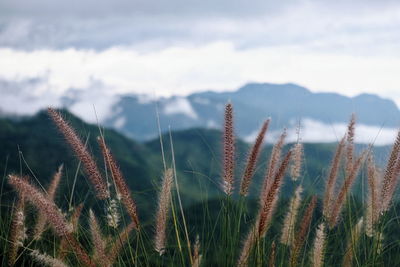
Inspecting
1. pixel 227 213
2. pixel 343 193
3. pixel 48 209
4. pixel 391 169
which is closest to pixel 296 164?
pixel 343 193

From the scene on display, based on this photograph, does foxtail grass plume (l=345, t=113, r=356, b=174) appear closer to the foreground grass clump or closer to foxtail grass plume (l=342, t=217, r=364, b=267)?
the foreground grass clump

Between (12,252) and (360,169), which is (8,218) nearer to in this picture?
(12,252)

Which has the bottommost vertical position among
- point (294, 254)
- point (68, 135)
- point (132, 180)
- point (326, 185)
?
point (132, 180)

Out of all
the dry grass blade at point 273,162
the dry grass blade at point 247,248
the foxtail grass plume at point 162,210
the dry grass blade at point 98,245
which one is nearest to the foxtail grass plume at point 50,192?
the dry grass blade at point 98,245

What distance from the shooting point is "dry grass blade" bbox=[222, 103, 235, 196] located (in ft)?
12.8

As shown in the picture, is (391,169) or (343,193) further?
(343,193)

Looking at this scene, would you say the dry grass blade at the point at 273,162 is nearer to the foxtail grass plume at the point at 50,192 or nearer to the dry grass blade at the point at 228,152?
the dry grass blade at the point at 228,152

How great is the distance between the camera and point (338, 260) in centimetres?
598

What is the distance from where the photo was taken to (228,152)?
12.9ft

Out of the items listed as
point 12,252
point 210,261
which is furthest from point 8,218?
point 210,261

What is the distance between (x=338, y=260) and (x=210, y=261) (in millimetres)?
1855

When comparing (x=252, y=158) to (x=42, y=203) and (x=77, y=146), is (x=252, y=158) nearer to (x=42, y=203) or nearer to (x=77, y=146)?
(x=77, y=146)

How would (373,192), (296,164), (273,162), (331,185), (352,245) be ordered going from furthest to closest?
(296,164)
(331,185)
(352,245)
(373,192)
(273,162)

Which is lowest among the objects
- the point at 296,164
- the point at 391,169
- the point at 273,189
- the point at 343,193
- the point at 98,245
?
the point at 98,245
